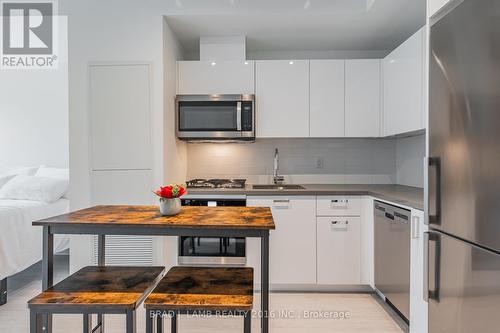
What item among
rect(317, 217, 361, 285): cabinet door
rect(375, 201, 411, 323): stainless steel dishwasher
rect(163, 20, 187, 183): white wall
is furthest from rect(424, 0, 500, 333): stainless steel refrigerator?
rect(163, 20, 187, 183): white wall

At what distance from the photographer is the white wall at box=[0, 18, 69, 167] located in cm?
411

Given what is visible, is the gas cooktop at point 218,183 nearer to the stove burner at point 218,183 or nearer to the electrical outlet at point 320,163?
the stove burner at point 218,183

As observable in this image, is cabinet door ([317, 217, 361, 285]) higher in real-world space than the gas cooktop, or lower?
lower

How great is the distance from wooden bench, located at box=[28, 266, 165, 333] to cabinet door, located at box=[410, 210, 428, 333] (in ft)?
5.01

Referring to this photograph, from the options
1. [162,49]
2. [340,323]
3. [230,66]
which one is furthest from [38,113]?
[340,323]

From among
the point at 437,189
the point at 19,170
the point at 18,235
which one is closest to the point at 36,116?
the point at 19,170

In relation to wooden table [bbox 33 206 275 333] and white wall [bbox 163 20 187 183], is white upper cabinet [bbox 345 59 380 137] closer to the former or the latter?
white wall [bbox 163 20 187 183]

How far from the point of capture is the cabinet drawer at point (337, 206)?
2.79 m

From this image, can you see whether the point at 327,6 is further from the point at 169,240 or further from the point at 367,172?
the point at 169,240

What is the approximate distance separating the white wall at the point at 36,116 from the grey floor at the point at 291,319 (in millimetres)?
1936

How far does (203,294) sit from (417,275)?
4.53 ft

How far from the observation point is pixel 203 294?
1.36m

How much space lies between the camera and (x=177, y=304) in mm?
1265

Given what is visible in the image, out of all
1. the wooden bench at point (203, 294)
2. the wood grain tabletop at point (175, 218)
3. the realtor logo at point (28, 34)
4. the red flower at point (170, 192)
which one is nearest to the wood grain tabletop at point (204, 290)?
the wooden bench at point (203, 294)
